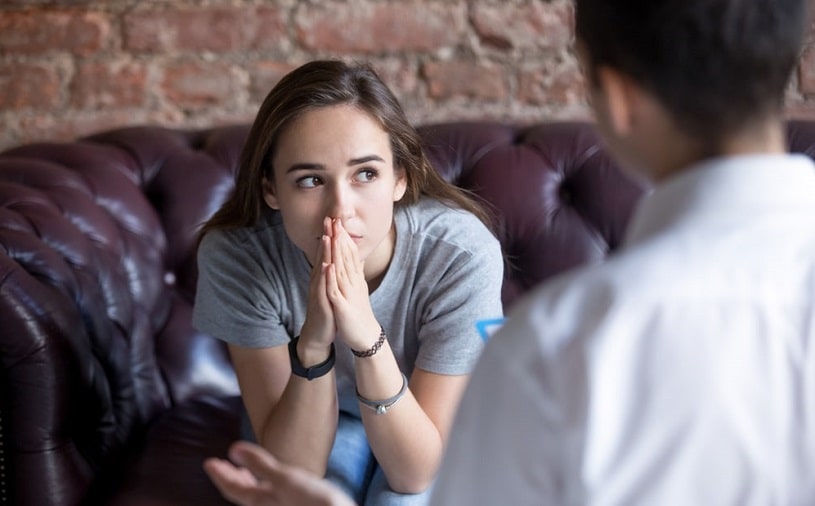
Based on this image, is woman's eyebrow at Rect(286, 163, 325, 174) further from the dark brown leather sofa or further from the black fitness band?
the dark brown leather sofa

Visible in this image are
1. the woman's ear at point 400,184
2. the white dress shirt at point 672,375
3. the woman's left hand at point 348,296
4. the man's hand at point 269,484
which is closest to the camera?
the white dress shirt at point 672,375

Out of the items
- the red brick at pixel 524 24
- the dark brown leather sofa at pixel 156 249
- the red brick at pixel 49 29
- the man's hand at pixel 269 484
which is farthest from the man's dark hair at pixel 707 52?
the red brick at pixel 49 29

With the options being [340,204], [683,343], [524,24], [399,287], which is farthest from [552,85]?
[683,343]

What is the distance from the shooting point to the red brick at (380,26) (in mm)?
→ 2377

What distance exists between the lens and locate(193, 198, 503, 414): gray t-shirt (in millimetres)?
1592

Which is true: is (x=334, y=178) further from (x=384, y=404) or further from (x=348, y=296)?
(x=384, y=404)

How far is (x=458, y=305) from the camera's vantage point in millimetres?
1591

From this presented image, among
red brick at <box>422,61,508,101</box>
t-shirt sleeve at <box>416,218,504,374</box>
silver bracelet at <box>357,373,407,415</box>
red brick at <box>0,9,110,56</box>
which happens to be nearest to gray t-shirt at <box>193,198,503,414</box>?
t-shirt sleeve at <box>416,218,504,374</box>

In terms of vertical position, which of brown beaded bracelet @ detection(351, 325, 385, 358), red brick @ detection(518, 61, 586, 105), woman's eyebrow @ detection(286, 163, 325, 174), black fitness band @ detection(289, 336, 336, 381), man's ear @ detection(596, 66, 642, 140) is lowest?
black fitness band @ detection(289, 336, 336, 381)

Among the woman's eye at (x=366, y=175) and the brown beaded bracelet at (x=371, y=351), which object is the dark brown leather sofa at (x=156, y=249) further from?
the woman's eye at (x=366, y=175)

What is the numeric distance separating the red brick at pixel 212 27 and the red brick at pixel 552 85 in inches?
22.6

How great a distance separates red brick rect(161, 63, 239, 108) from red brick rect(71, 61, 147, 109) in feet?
0.20

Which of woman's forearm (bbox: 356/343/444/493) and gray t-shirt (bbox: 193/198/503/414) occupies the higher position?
gray t-shirt (bbox: 193/198/503/414)

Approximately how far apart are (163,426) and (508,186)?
2.64 ft
